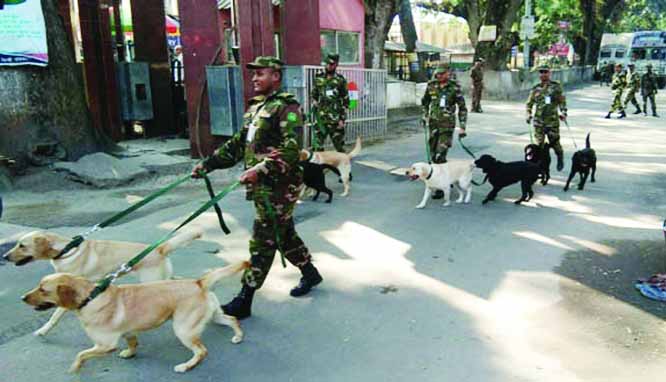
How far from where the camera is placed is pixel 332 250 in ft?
18.8

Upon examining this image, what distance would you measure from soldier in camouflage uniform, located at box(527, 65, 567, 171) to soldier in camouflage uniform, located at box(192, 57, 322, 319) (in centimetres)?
622

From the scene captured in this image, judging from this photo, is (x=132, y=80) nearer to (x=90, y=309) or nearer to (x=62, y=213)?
(x=62, y=213)

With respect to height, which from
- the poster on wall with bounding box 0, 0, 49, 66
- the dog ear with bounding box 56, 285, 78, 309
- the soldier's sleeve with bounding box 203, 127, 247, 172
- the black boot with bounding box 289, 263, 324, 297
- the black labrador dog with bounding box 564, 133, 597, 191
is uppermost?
the poster on wall with bounding box 0, 0, 49, 66

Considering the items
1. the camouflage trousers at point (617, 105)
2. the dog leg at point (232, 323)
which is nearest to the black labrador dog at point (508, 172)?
the dog leg at point (232, 323)

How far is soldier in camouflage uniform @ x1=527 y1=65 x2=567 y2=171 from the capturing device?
8984mm

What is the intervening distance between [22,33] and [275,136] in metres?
6.64

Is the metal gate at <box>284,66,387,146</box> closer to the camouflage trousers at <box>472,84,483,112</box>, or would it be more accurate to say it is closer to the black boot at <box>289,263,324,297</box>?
the camouflage trousers at <box>472,84,483,112</box>

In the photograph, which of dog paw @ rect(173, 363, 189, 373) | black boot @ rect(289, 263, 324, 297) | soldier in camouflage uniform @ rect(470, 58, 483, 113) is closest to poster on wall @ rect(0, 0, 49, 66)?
black boot @ rect(289, 263, 324, 297)

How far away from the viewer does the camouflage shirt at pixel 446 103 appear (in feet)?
26.6

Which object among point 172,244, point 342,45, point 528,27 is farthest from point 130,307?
point 528,27

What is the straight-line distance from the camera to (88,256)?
155 inches

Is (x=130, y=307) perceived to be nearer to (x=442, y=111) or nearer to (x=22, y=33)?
(x=442, y=111)

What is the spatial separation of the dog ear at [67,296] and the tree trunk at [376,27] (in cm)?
1430

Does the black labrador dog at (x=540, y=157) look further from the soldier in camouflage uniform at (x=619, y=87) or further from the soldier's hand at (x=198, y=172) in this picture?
the soldier in camouflage uniform at (x=619, y=87)
